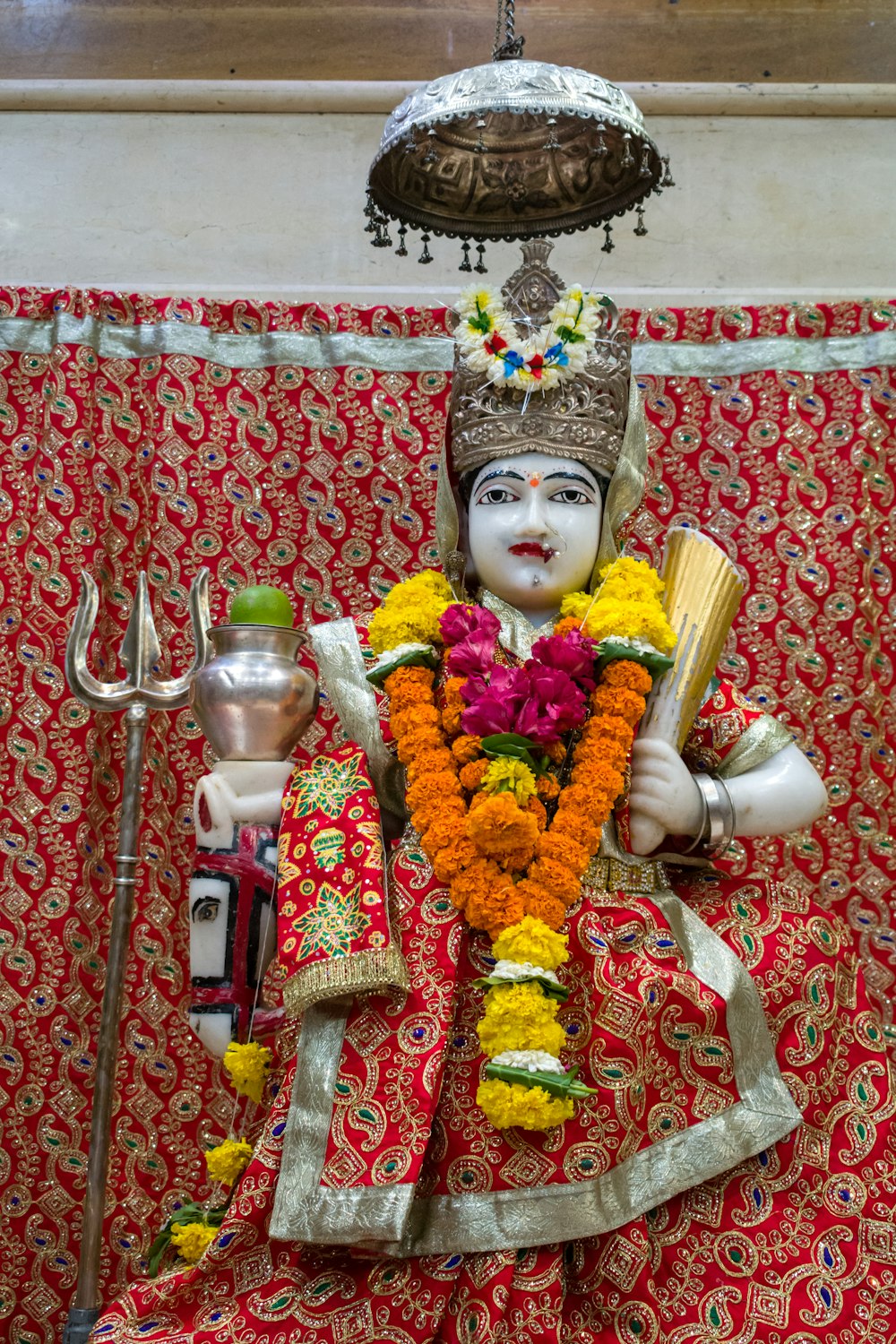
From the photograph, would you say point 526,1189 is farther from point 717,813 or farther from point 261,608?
point 261,608

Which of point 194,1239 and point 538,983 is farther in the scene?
point 194,1239

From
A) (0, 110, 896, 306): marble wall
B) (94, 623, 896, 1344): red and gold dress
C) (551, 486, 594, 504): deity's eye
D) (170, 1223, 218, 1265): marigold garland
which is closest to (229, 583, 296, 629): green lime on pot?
(94, 623, 896, 1344): red and gold dress

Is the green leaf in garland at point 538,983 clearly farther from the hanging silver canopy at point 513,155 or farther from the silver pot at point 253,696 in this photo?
the hanging silver canopy at point 513,155

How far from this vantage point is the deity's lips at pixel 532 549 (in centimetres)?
256

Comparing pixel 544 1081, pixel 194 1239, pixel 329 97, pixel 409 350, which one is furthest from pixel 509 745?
pixel 329 97

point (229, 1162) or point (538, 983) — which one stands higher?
point (538, 983)

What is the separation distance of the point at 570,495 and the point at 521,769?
0.62 meters

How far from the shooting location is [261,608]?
253 centimetres

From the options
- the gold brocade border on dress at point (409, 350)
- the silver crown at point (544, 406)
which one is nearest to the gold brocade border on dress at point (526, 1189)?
the silver crown at point (544, 406)

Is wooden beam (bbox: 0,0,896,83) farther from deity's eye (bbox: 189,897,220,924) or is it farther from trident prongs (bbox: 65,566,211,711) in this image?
deity's eye (bbox: 189,897,220,924)

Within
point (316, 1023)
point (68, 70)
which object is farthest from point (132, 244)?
point (316, 1023)

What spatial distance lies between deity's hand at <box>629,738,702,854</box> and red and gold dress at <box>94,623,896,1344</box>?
0.14 meters

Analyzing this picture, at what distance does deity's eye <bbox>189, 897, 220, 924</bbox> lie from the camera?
235cm

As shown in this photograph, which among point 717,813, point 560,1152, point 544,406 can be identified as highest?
point 544,406
